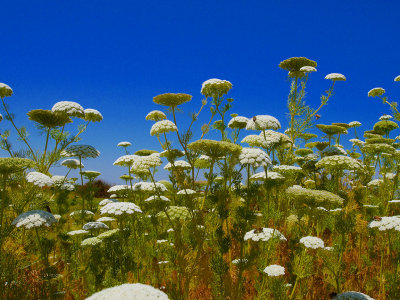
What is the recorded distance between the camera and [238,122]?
7.91 m

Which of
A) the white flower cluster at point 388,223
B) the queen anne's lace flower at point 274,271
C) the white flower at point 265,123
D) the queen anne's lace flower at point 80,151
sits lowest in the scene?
the queen anne's lace flower at point 274,271

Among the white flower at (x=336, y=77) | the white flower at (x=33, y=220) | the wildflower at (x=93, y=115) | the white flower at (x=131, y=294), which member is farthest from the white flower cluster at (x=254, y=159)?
the white flower at (x=336, y=77)

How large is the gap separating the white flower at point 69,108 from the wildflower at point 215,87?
2796 mm

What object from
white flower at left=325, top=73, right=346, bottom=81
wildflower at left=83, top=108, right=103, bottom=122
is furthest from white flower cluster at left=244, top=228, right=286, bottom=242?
white flower at left=325, top=73, right=346, bottom=81

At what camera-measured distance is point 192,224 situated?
13.3 feet

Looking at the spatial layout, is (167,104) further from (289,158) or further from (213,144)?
(289,158)

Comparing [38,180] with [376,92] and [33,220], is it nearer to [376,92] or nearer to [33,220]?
[33,220]

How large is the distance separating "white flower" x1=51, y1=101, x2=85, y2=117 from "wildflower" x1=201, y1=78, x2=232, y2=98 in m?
2.80

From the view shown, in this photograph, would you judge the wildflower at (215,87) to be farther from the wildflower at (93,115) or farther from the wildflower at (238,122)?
the wildflower at (93,115)

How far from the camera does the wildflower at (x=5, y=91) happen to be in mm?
6906

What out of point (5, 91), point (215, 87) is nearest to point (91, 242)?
point (215, 87)

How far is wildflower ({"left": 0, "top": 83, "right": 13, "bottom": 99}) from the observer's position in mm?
6906

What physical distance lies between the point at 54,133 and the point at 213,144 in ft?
13.8

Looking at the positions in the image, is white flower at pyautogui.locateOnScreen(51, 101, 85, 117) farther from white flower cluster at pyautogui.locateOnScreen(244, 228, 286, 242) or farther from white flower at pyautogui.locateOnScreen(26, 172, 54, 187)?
white flower cluster at pyautogui.locateOnScreen(244, 228, 286, 242)
